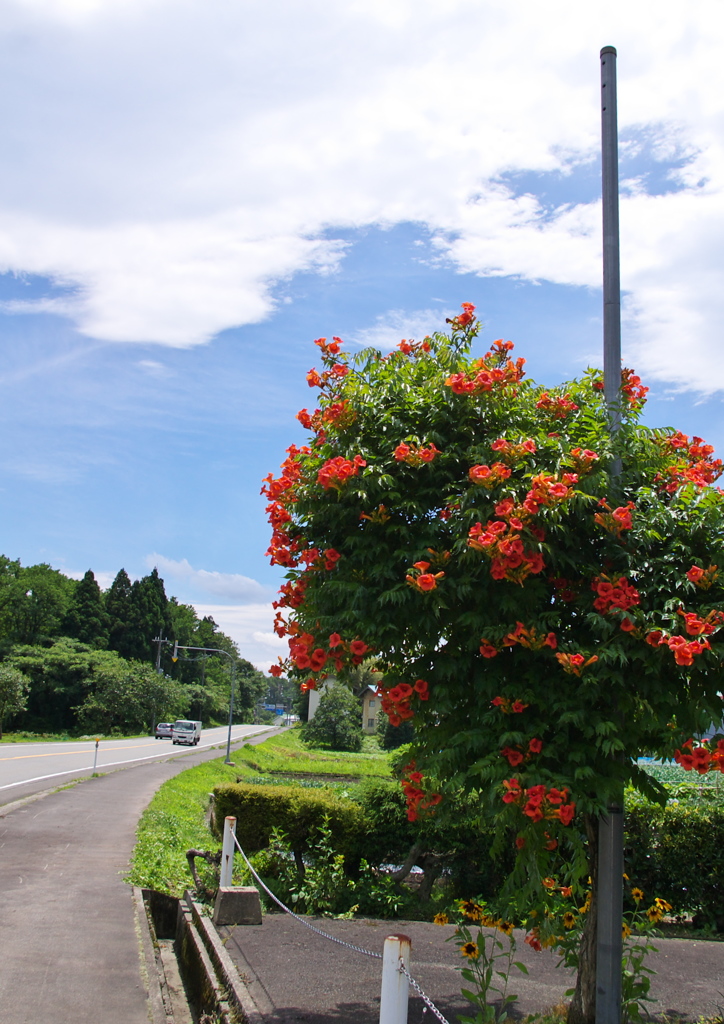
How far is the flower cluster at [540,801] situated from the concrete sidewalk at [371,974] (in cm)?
255

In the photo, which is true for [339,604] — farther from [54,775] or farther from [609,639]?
[54,775]

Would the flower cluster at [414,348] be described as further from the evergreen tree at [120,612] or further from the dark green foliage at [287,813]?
the evergreen tree at [120,612]

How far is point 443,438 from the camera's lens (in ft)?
14.8

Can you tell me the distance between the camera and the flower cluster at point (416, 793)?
4.64m

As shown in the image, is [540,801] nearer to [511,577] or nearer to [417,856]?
Answer: [511,577]

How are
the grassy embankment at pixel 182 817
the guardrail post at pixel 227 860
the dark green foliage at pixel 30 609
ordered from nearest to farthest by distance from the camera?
the guardrail post at pixel 227 860 < the grassy embankment at pixel 182 817 < the dark green foliage at pixel 30 609

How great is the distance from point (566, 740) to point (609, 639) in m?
0.56

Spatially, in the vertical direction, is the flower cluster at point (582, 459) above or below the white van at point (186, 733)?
above

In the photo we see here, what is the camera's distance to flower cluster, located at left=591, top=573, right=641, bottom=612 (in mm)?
3881

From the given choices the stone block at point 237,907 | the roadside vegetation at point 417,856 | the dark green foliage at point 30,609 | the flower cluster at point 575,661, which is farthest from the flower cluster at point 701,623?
the dark green foliage at point 30,609

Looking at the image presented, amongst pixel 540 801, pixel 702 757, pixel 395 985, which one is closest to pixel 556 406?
pixel 702 757

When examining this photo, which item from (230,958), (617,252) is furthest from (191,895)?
(617,252)

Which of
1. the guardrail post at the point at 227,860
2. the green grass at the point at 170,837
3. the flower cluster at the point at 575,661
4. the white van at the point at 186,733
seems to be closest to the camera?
the flower cluster at the point at 575,661

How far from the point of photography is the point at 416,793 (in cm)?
470
